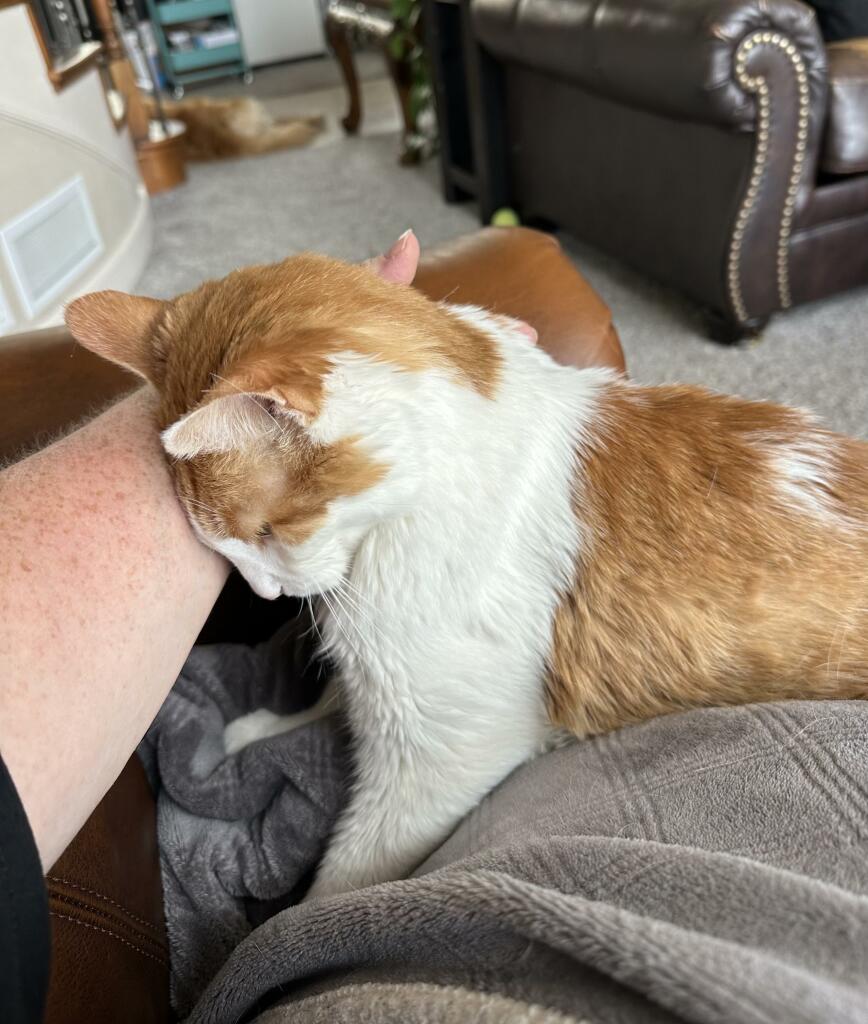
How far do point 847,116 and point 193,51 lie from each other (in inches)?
212

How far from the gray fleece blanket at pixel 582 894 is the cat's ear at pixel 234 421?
1.11 feet

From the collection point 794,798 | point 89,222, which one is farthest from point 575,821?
point 89,222

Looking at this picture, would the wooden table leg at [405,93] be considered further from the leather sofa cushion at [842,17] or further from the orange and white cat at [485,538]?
the orange and white cat at [485,538]

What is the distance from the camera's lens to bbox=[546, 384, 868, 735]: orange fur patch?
28.2 inches

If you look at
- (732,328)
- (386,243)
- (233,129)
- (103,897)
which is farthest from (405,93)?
(103,897)

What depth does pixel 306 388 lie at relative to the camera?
0.58 meters

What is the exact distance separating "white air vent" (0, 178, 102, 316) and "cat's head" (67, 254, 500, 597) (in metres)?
1.65

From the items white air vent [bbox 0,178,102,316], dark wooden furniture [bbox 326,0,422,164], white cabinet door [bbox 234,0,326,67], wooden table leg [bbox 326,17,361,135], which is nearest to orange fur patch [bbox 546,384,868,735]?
white air vent [bbox 0,178,102,316]

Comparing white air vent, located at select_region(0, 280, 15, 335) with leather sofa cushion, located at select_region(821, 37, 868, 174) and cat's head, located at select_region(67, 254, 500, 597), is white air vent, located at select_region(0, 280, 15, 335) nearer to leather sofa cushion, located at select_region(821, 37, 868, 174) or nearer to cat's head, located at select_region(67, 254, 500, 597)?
cat's head, located at select_region(67, 254, 500, 597)

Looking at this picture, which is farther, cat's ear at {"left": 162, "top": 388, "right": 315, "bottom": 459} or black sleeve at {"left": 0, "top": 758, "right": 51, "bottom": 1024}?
cat's ear at {"left": 162, "top": 388, "right": 315, "bottom": 459}

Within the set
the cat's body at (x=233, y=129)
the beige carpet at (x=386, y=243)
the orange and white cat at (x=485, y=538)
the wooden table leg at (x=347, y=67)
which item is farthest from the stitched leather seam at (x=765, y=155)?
the cat's body at (x=233, y=129)

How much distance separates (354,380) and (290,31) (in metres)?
6.51

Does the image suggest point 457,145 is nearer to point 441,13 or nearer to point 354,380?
point 441,13

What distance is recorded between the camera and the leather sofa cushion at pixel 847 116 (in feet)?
5.66
